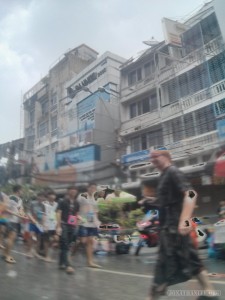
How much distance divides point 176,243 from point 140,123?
61.4 ft

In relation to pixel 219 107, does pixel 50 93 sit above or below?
above

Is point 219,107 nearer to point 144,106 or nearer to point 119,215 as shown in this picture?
point 144,106

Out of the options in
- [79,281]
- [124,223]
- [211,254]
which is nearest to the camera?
[79,281]

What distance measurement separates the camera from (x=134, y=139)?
2188 centimetres

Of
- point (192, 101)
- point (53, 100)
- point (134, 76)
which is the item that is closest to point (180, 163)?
point (192, 101)

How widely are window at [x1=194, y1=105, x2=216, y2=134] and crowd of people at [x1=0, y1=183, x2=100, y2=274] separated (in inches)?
437

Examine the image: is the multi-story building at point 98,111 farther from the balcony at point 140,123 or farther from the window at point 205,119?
the window at point 205,119

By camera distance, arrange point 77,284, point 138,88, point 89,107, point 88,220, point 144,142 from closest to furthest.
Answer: point 77,284, point 88,220, point 144,142, point 138,88, point 89,107

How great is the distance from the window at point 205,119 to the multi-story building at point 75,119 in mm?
4783

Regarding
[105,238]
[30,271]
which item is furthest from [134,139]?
[30,271]

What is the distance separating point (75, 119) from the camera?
23422mm

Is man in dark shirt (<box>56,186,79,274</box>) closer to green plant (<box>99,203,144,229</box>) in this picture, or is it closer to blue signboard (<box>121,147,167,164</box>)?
green plant (<box>99,203,144,229</box>)

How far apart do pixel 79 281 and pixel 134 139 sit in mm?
17645

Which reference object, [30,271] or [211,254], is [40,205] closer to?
[30,271]
